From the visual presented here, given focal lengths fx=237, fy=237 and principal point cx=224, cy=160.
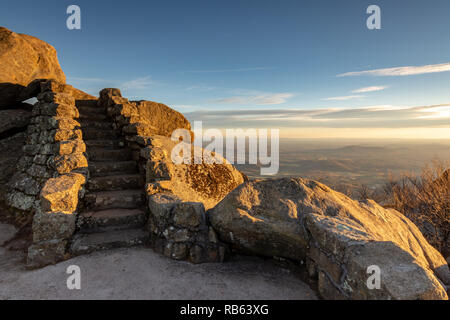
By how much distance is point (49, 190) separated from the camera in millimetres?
4207

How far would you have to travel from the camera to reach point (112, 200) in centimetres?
518

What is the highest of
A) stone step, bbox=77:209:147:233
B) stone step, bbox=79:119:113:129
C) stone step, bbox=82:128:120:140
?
stone step, bbox=79:119:113:129

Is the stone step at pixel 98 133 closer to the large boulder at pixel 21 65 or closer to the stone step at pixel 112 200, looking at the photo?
the stone step at pixel 112 200

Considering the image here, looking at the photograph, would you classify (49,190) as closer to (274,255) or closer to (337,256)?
(274,255)

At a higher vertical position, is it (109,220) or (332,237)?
(332,237)

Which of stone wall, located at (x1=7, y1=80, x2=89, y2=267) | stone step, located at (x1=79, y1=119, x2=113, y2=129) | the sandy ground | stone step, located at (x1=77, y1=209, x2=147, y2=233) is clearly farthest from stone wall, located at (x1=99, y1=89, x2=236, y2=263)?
stone wall, located at (x1=7, y1=80, x2=89, y2=267)

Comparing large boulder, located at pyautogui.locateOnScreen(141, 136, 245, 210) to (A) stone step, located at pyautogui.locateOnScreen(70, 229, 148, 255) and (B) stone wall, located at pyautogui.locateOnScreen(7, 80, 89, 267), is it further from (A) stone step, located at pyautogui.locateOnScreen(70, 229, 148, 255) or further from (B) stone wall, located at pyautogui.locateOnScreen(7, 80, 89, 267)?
(B) stone wall, located at pyautogui.locateOnScreen(7, 80, 89, 267)

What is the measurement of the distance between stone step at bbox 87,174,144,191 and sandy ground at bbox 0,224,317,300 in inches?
74.7

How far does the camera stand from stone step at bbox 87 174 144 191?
17.9 feet

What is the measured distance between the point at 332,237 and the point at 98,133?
7144 mm

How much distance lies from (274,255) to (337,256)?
3.62ft

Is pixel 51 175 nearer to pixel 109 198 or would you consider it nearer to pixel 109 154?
pixel 109 154

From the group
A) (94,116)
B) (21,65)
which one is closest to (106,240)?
(94,116)
